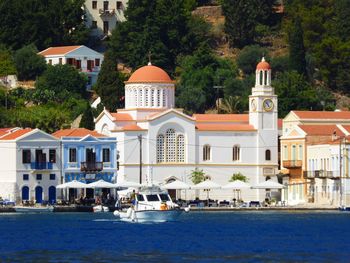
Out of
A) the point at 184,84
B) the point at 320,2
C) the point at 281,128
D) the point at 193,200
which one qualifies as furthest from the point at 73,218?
the point at 320,2

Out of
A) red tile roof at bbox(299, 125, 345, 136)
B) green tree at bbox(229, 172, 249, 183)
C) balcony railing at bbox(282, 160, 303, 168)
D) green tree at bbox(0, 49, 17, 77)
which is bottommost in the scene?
green tree at bbox(229, 172, 249, 183)

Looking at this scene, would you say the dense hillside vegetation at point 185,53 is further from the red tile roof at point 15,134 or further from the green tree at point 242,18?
the red tile roof at point 15,134

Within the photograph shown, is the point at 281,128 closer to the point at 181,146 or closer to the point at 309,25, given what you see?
the point at 181,146

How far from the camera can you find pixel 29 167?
154125 mm

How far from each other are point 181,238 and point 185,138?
44.1m

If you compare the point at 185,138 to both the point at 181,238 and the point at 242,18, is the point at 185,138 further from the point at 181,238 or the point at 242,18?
the point at 181,238

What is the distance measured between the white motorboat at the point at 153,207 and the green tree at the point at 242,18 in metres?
65.2

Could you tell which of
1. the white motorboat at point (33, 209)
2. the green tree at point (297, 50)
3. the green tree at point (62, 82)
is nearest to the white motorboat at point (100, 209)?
the white motorboat at point (33, 209)

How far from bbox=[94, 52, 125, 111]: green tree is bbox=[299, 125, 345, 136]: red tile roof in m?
21.4

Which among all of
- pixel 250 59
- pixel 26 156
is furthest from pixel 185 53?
pixel 26 156

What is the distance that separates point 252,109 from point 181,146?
6080 millimetres

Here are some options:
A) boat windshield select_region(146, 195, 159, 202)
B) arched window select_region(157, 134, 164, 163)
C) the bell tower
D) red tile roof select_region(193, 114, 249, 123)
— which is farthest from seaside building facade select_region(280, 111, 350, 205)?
boat windshield select_region(146, 195, 159, 202)

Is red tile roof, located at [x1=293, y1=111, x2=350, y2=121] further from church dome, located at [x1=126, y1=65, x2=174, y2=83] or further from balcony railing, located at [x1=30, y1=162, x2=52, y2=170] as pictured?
balcony railing, located at [x1=30, y1=162, x2=52, y2=170]

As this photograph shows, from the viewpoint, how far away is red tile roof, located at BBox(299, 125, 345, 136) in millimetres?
158125
